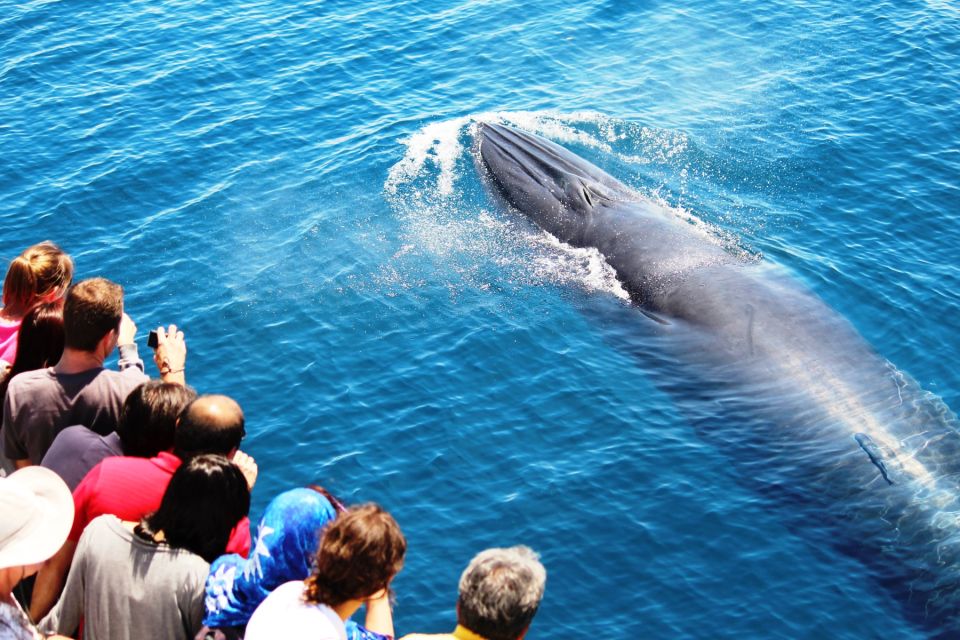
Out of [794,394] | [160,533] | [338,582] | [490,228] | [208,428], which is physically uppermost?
[208,428]

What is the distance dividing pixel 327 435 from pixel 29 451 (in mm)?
6111

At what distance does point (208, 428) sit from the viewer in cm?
807

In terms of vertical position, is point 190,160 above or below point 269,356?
above

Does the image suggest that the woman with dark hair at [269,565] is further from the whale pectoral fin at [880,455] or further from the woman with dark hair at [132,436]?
the whale pectoral fin at [880,455]

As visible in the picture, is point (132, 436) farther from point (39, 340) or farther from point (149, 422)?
point (39, 340)

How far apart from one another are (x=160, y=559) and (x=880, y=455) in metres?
10.2

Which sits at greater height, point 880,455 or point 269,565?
point 269,565

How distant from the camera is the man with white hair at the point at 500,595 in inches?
262

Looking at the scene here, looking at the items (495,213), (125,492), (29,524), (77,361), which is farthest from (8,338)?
(495,213)

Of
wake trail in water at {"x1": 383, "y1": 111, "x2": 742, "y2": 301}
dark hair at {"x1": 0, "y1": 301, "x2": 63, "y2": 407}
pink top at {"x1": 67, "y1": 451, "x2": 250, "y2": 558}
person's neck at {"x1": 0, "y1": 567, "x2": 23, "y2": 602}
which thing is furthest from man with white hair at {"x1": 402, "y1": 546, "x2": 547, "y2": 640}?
wake trail in water at {"x1": 383, "y1": 111, "x2": 742, "y2": 301}

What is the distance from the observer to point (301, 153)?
78.5 ft

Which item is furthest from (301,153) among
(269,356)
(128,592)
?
(128,592)

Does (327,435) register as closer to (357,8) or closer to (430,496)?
(430,496)

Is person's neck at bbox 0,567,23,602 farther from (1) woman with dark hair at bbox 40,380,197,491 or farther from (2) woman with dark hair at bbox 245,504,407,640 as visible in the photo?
(1) woman with dark hair at bbox 40,380,197,491
